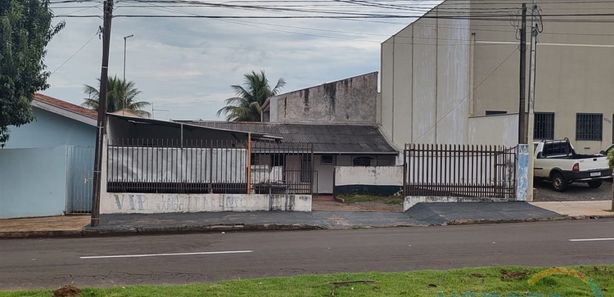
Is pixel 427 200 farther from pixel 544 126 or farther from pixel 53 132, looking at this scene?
pixel 53 132

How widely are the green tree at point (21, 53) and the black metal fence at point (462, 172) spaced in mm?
10830

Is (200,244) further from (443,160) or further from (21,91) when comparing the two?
(443,160)

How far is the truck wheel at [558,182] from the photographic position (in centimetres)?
2080

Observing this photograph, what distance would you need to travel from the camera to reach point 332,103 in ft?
118

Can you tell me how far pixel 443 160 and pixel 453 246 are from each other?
894cm

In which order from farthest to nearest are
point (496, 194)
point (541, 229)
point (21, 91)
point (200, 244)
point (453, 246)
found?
point (496, 194)
point (21, 91)
point (541, 229)
point (200, 244)
point (453, 246)

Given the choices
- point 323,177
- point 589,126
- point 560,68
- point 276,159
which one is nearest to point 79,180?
point 276,159

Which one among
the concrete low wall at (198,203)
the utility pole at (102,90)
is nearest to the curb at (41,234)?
the utility pole at (102,90)

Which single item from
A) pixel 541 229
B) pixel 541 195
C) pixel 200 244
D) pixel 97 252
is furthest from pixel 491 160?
pixel 97 252

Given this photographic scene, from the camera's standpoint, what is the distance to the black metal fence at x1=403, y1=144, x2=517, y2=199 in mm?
18781

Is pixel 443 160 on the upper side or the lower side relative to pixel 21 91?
lower

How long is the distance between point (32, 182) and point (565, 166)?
17228 mm

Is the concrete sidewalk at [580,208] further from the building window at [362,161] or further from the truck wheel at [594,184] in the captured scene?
the building window at [362,161]

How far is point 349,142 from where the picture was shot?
106ft
